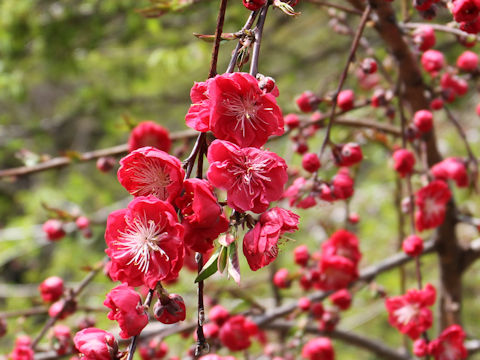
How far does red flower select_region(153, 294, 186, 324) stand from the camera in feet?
2.46

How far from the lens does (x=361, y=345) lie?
192 centimetres

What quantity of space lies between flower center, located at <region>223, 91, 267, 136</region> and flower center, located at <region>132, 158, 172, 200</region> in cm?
14

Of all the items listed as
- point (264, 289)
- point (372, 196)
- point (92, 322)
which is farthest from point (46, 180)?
point (92, 322)

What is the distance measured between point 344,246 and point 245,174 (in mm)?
971

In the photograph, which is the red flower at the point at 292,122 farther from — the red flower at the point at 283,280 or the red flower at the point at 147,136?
the red flower at the point at 283,280

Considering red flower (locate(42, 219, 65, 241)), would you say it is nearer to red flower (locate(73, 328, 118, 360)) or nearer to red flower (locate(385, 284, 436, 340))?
red flower (locate(73, 328, 118, 360))

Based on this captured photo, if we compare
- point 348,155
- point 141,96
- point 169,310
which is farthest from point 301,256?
point 141,96

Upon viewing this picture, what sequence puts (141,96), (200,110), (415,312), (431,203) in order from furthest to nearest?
(141,96), (431,203), (415,312), (200,110)

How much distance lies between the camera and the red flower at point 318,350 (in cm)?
166

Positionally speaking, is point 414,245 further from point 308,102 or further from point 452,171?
point 308,102

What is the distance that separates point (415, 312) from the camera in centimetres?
125

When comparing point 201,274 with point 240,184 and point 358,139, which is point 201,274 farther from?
point 358,139

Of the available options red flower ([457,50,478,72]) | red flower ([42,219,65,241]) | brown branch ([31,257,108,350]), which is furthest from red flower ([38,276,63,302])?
red flower ([457,50,478,72])

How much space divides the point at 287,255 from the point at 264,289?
304mm
